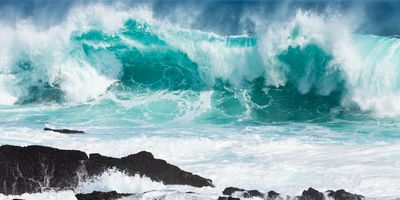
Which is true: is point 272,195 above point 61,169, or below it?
below

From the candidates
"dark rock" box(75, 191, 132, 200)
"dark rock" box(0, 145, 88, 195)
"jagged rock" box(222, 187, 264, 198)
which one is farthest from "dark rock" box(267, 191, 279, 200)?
"dark rock" box(0, 145, 88, 195)

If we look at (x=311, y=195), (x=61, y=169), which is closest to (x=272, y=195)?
(x=311, y=195)

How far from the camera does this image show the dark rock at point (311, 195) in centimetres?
991

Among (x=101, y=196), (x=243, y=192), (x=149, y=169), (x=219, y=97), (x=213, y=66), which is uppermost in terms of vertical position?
(x=213, y=66)

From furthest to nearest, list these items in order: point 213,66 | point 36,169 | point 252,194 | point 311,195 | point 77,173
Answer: point 213,66 → point 77,173 → point 36,169 → point 252,194 → point 311,195

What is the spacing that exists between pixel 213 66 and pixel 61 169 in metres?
11.2

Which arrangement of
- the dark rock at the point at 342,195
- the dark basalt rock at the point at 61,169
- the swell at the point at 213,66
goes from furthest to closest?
the swell at the point at 213,66
the dark basalt rock at the point at 61,169
the dark rock at the point at 342,195

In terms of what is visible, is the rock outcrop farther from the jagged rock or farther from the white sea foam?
the white sea foam

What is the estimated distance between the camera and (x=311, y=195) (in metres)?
9.98

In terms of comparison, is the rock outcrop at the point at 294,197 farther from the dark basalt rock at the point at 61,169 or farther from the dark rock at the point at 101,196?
the dark rock at the point at 101,196

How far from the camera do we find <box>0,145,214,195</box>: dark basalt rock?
10281 mm

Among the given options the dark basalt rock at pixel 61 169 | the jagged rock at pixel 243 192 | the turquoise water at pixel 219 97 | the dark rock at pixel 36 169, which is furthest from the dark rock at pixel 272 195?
the dark rock at pixel 36 169

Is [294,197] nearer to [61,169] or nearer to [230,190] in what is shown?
[230,190]

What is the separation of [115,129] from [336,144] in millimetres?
4961
